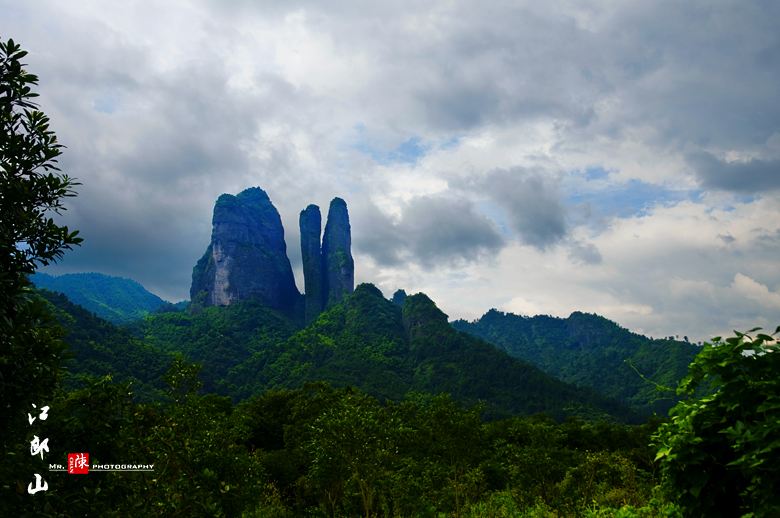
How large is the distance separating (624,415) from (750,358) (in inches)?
4700

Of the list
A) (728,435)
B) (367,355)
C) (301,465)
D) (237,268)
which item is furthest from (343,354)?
(728,435)

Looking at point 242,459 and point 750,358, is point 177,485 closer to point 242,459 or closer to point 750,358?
point 242,459

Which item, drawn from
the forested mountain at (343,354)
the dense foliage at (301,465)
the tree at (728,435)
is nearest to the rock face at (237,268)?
the forested mountain at (343,354)

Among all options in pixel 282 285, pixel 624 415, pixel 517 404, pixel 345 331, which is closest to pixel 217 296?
pixel 282 285

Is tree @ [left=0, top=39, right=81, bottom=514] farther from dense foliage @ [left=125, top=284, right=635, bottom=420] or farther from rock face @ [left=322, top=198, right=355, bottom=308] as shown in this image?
rock face @ [left=322, top=198, right=355, bottom=308]

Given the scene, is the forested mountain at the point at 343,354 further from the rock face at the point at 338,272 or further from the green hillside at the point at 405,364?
the rock face at the point at 338,272

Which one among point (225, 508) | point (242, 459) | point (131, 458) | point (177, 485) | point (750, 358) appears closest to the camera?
point (750, 358)

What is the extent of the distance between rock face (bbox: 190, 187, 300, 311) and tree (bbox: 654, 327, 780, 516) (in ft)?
606

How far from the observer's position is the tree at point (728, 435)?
4070mm

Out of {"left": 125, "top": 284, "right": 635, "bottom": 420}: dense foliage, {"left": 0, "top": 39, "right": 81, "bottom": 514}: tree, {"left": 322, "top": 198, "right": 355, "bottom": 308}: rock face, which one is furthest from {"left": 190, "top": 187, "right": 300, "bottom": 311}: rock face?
{"left": 0, "top": 39, "right": 81, "bottom": 514}: tree

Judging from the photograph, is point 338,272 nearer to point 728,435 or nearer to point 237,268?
point 237,268

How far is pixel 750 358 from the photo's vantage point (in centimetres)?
448

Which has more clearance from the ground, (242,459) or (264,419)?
(242,459)

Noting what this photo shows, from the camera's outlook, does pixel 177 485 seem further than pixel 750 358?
Yes
